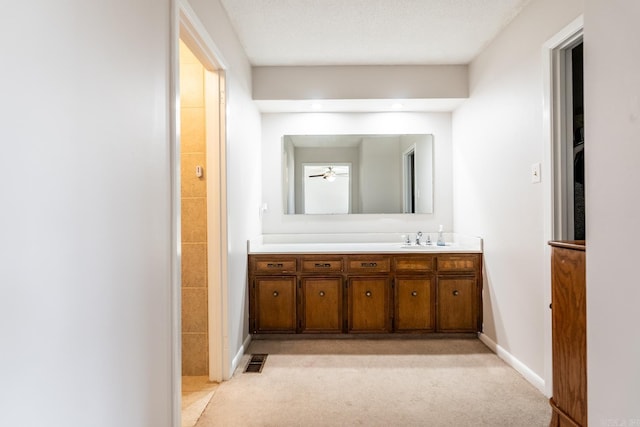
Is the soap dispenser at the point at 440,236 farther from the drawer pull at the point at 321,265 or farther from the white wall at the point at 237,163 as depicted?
the white wall at the point at 237,163

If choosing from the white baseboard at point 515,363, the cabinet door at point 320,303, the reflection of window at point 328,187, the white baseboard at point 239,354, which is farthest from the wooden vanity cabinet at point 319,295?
the white baseboard at point 515,363

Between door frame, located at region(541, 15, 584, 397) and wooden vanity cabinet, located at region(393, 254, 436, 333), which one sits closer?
door frame, located at region(541, 15, 584, 397)

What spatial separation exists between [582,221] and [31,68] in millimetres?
2706

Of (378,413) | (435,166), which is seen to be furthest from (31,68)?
(435,166)

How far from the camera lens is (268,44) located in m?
3.01

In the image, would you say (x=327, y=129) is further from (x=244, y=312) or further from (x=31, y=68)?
(x=31, y=68)

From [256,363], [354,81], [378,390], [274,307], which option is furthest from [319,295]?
[354,81]

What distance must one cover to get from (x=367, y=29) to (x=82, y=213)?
8.14 feet

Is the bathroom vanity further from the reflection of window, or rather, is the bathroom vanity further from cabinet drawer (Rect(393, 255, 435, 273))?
the reflection of window

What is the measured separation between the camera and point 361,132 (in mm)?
3912

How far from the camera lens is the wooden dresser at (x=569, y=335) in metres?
1.37

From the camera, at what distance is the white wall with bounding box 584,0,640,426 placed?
0.90 meters

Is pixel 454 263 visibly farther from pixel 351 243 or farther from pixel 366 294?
pixel 351 243

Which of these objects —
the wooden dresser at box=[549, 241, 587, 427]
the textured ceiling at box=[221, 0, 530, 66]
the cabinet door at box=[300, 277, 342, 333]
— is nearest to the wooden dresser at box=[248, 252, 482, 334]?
the cabinet door at box=[300, 277, 342, 333]
